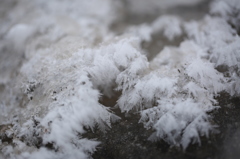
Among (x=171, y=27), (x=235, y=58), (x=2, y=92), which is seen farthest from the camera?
(x=171, y=27)

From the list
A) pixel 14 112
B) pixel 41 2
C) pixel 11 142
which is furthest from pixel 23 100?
pixel 41 2

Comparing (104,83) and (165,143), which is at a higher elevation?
(104,83)

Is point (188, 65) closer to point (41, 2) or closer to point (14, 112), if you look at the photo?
point (14, 112)

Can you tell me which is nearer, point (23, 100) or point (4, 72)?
point (23, 100)

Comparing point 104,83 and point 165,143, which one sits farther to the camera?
point 104,83

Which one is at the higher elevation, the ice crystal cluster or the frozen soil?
the ice crystal cluster

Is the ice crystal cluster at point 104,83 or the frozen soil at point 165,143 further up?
the ice crystal cluster at point 104,83

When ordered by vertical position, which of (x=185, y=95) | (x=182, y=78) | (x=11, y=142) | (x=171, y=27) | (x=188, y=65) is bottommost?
(x=11, y=142)

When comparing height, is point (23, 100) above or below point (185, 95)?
below
